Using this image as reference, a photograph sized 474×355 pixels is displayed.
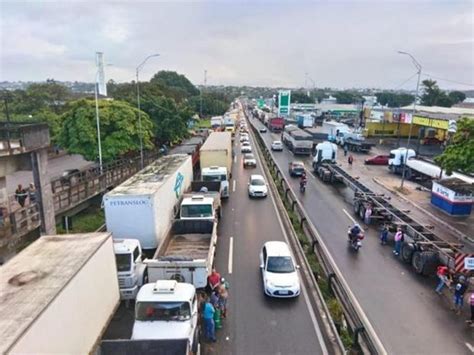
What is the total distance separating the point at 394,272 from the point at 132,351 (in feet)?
40.6

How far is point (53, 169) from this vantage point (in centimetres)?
4231

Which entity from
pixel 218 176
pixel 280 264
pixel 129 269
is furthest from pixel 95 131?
pixel 280 264

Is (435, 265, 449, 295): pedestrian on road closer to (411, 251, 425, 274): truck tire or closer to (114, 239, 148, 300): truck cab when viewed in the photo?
(411, 251, 425, 274): truck tire

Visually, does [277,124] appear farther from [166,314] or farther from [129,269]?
[166,314]

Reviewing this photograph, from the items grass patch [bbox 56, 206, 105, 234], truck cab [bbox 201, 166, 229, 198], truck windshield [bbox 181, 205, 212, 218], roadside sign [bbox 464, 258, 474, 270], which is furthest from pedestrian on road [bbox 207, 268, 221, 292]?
truck cab [bbox 201, 166, 229, 198]

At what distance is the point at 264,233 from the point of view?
2128 cm

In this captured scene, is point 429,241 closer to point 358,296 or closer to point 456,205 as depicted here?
point 358,296

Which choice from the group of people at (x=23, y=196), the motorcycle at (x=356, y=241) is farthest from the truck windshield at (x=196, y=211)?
the group of people at (x=23, y=196)

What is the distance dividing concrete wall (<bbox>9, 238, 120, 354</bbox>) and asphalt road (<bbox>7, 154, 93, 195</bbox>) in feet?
73.8

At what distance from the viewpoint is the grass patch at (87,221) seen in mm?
21469

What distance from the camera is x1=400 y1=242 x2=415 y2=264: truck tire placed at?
17.2 m

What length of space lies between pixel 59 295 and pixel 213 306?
16.9 ft

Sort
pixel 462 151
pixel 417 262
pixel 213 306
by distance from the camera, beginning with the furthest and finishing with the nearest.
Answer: pixel 462 151, pixel 417 262, pixel 213 306

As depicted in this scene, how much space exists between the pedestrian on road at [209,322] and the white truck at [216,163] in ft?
52.9
